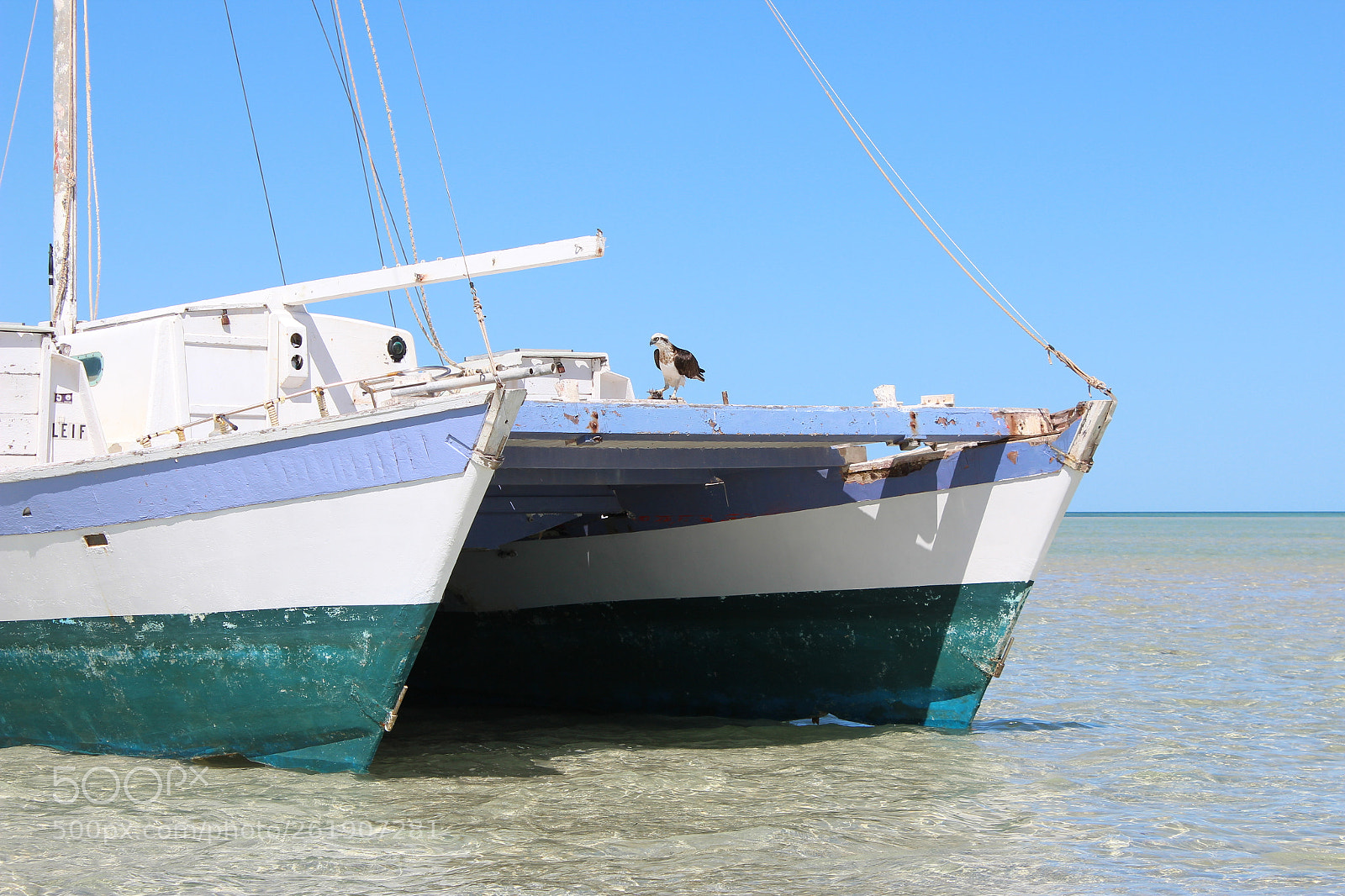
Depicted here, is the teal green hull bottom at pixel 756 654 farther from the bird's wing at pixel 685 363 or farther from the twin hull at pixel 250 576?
the twin hull at pixel 250 576

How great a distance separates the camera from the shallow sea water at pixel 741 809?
512 cm

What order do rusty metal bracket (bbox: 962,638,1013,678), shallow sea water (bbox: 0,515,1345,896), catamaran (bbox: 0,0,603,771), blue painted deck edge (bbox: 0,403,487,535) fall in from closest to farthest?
shallow sea water (bbox: 0,515,1345,896) → blue painted deck edge (bbox: 0,403,487,535) → catamaran (bbox: 0,0,603,771) → rusty metal bracket (bbox: 962,638,1013,678)

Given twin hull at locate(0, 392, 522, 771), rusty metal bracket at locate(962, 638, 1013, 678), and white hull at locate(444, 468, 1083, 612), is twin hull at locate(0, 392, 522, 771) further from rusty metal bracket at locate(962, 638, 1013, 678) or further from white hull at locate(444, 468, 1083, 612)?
rusty metal bracket at locate(962, 638, 1013, 678)

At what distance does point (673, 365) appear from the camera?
28.1 ft

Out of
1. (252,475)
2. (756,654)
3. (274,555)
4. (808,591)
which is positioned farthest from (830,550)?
(252,475)

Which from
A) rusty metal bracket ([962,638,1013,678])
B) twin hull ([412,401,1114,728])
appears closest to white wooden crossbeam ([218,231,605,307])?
twin hull ([412,401,1114,728])

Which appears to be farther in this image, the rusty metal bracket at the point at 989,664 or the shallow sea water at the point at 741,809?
the rusty metal bracket at the point at 989,664

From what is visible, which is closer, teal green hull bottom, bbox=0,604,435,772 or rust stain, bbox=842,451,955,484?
teal green hull bottom, bbox=0,604,435,772

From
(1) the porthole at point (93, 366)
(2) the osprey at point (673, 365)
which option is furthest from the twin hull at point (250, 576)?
(2) the osprey at point (673, 365)

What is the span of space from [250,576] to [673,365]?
10.4ft

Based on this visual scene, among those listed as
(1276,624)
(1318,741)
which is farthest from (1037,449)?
(1276,624)

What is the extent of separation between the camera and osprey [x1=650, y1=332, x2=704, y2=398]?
8555 mm

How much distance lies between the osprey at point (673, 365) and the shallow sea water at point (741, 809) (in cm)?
243

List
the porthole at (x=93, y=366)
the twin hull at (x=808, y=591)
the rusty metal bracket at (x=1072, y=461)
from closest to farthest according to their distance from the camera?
the rusty metal bracket at (x=1072, y=461), the porthole at (x=93, y=366), the twin hull at (x=808, y=591)
